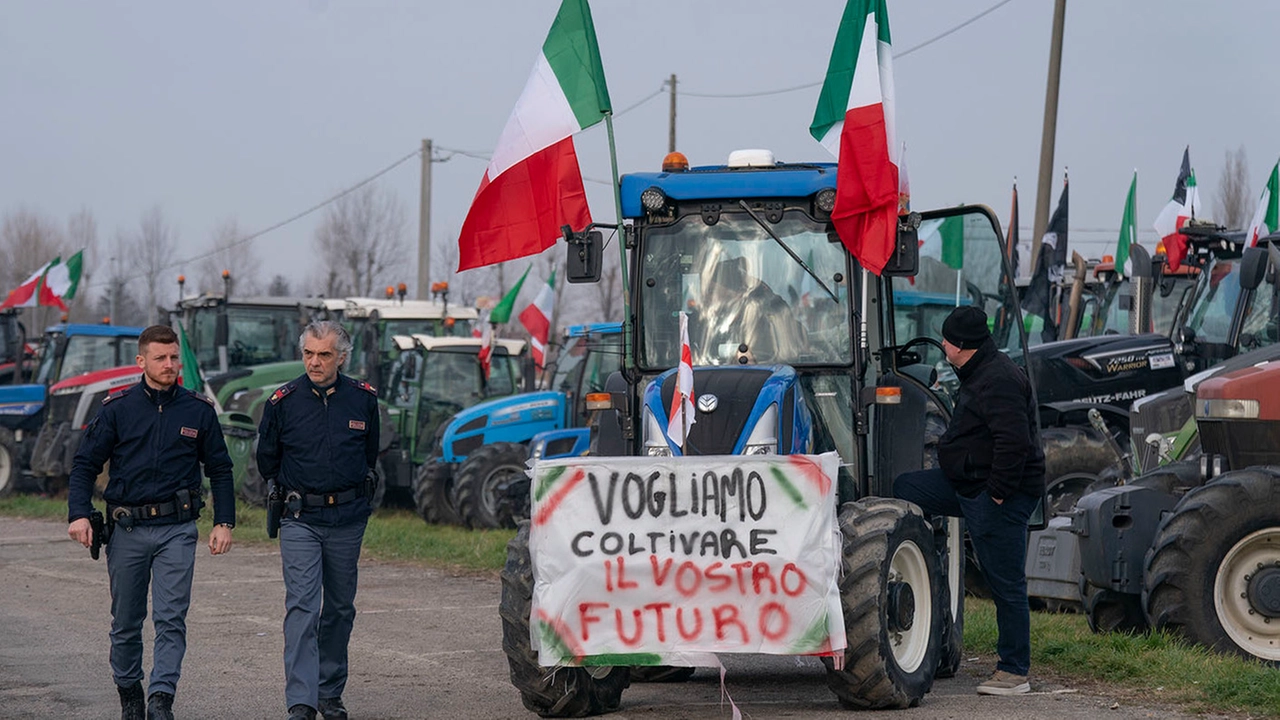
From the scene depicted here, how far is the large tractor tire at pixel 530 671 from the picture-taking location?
302 inches

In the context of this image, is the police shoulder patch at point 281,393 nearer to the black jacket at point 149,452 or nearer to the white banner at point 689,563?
the black jacket at point 149,452

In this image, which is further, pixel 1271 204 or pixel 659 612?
pixel 1271 204

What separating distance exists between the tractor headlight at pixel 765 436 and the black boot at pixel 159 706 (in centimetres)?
285

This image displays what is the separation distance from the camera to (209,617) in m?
12.1

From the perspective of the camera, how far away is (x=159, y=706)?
7379mm

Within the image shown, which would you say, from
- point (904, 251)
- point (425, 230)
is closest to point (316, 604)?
point (904, 251)

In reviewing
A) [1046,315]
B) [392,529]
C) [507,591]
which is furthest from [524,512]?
[507,591]

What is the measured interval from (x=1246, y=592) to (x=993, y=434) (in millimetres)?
1880

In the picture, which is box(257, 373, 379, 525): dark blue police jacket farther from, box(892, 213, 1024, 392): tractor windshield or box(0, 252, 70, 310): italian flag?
box(0, 252, 70, 310): italian flag

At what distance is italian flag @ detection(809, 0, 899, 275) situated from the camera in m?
8.58

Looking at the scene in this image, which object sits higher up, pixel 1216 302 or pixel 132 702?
pixel 1216 302

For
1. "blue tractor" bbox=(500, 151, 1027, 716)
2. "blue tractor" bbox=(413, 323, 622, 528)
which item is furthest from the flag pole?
"blue tractor" bbox=(413, 323, 622, 528)

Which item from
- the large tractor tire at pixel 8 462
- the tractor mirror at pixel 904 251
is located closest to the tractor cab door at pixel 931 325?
the tractor mirror at pixel 904 251

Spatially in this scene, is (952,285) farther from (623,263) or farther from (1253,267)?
(623,263)
